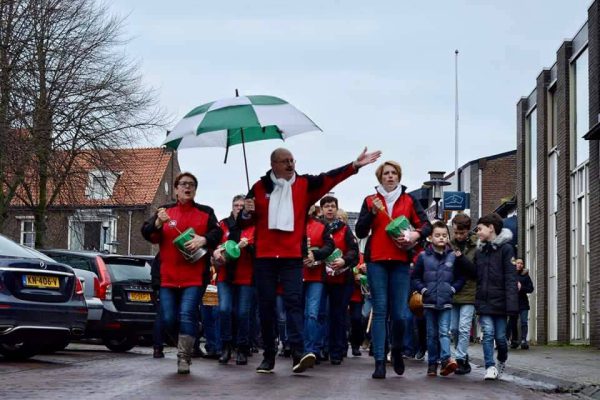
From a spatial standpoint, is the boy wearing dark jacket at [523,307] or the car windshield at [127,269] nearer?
the car windshield at [127,269]

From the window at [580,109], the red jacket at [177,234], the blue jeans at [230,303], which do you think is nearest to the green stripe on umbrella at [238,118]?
the red jacket at [177,234]

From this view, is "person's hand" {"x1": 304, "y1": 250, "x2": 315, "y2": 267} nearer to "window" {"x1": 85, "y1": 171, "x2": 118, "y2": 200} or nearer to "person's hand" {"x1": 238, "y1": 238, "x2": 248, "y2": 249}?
"person's hand" {"x1": 238, "y1": 238, "x2": 248, "y2": 249}

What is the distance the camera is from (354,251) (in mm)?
14508

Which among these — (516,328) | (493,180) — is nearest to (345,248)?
(516,328)

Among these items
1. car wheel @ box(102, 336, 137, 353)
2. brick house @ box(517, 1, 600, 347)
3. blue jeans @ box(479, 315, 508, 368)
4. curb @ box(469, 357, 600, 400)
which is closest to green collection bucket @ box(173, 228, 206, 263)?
blue jeans @ box(479, 315, 508, 368)

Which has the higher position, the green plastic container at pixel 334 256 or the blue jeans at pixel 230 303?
the green plastic container at pixel 334 256

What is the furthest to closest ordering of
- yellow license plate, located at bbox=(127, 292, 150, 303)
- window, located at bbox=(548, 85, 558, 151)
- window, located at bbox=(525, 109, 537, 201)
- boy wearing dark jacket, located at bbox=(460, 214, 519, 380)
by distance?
window, located at bbox=(525, 109, 537, 201)
window, located at bbox=(548, 85, 558, 151)
yellow license plate, located at bbox=(127, 292, 150, 303)
boy wearing dark jacket, located at bbox=(460, 214, 519, 380)

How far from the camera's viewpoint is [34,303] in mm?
12656

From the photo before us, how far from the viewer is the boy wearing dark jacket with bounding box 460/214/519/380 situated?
39.1 feet

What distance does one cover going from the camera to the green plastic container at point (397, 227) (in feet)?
36.5

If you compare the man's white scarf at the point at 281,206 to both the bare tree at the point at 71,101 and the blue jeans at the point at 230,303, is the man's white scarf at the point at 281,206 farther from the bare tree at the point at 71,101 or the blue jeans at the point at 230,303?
the bare tree at the point at 71,101

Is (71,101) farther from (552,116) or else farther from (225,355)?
(225,355)

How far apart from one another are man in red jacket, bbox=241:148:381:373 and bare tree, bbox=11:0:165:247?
2242cm

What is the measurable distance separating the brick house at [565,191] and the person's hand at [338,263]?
10490mm
